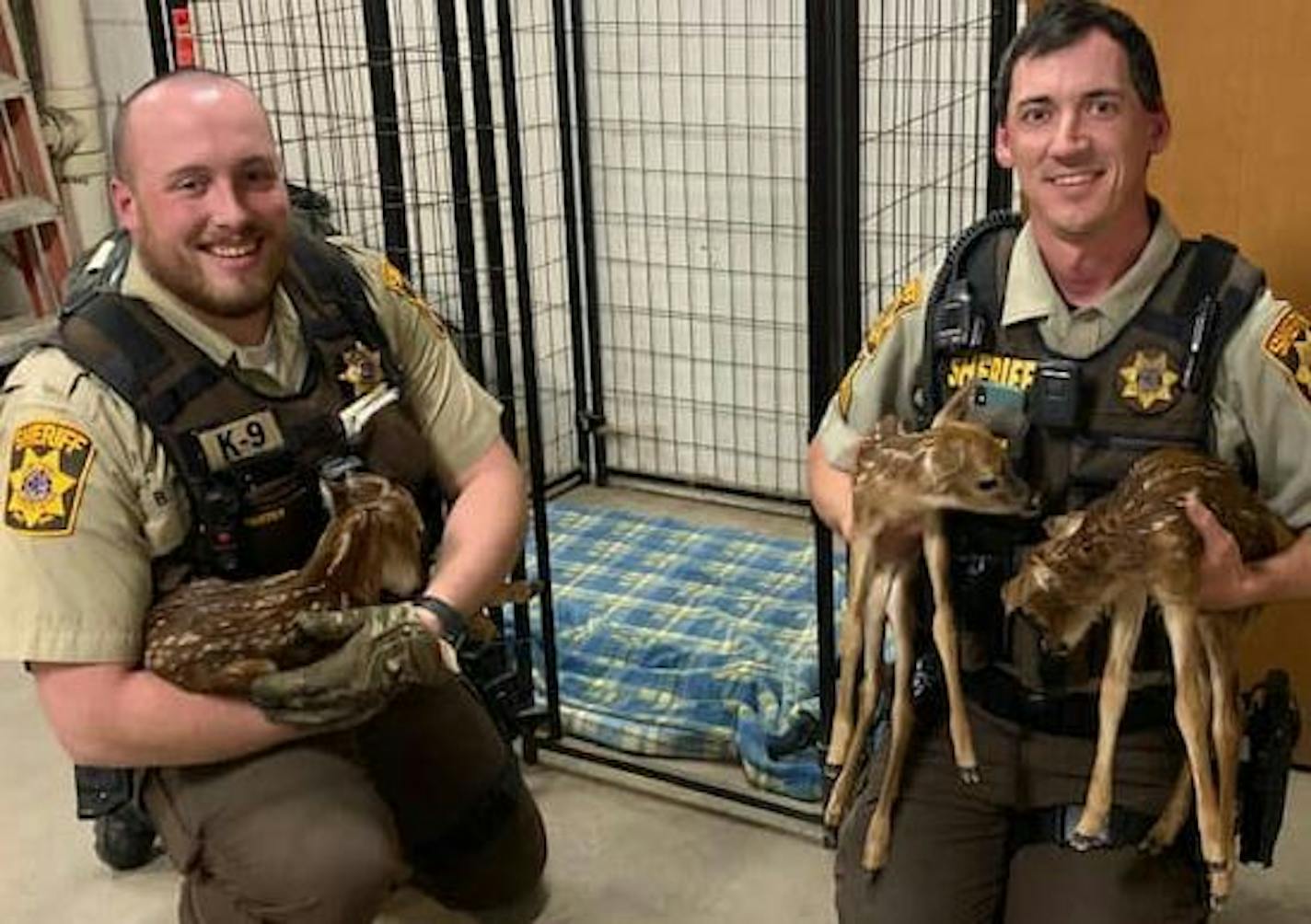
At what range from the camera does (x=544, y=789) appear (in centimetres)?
260

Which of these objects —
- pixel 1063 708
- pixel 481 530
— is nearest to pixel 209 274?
pixel 481 530

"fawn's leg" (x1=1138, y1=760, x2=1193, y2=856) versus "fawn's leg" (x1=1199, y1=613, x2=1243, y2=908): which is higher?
"fawn's leg" (x1=1199, y1=613, x2=1243, y2=908)

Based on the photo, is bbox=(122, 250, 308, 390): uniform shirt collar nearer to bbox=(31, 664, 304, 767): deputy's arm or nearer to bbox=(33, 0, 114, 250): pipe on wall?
bbox=(31, 664, 304, 767): deputy's arm

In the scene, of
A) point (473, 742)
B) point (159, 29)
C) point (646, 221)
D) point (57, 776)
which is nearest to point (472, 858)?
point (473, 742)

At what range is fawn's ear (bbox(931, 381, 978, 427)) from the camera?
5.37 feet

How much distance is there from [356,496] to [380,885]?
45 centimetres

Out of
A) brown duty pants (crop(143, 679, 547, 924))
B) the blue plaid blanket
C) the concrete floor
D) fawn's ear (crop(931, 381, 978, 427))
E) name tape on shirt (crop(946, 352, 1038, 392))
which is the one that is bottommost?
the concrete floor

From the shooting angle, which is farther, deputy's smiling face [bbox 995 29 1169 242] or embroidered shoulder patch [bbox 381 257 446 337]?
embroidered shoulder patch [bbox 381 257 446 337]

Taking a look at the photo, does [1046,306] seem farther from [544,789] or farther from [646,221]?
[646,221]

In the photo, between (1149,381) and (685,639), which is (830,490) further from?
(685,639)

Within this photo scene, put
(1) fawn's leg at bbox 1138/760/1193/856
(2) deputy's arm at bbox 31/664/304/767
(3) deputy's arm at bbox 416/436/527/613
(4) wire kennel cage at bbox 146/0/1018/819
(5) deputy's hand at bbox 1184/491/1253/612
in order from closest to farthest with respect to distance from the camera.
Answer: (5) deputy's hand at bbox 1184/491/1253/612 → (1) fawn's leg at bbox 1138/760/1193/856 → (2) deputy's arm at bbox 31/664/304/767 → (3) deputy's arm at bbox 416/436/527/613 → (4) wire kennel cage at bbox 146/0/1018/819

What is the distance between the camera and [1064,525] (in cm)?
161

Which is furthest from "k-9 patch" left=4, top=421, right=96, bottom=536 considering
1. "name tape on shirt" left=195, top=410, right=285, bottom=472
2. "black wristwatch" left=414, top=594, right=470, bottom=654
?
"black wristwatch" left=414, top=594, right=470, bottom=654

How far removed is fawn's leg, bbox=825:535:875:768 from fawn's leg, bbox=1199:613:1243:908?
340mm
